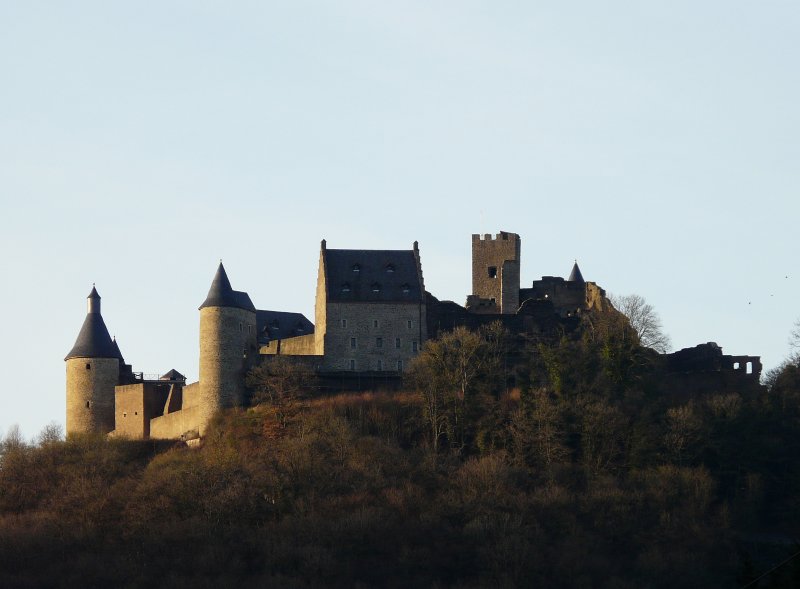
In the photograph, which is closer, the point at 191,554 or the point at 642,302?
the point at 191,554

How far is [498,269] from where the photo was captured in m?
73.6

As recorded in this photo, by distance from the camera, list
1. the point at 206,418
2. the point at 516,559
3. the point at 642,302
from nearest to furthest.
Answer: the point at 516,559
the point at 206,418
the point at 642,302

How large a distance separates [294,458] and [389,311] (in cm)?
799

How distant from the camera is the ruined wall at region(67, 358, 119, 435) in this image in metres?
67.6

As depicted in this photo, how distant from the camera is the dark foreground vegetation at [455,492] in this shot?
59.0m

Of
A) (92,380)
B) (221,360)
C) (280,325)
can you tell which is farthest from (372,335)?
(92,380)

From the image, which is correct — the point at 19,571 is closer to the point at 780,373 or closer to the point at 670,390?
the point at 670,390

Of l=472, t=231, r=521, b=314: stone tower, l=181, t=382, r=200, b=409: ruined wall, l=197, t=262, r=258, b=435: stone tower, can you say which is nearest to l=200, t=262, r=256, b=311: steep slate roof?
l=197, t=262, r=258, b=435: stone tower

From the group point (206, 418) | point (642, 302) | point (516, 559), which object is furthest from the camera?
point (642, 302)

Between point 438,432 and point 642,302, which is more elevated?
point 642,302

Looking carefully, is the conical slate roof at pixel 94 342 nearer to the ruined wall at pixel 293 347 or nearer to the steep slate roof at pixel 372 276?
the ruined wall at pixel 293 347

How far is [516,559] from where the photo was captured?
58312 millimetres

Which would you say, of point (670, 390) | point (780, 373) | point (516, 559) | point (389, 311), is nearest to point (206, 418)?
point (389, 311)

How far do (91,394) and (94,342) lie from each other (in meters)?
2.53
